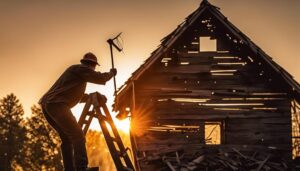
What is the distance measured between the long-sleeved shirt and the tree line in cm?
4065

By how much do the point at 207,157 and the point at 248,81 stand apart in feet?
11.0

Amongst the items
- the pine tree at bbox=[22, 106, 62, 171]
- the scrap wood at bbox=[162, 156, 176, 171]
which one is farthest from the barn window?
the pine tree at bbox=[22, 106, 62, 171]

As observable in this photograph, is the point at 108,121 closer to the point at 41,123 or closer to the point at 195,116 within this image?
the point at 195,116

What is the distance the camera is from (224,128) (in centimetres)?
1673

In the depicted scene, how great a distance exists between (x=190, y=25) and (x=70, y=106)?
7.96 metres

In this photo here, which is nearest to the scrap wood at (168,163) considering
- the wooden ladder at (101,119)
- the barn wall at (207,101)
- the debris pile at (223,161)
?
the debris pile at (223,161)

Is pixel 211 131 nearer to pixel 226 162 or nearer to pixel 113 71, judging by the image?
pixel 226 162

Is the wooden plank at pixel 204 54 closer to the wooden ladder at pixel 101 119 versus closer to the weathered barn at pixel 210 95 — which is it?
the weathered barn at pixel 210 95

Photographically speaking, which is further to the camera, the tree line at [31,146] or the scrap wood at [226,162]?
the tree line at [31,146]

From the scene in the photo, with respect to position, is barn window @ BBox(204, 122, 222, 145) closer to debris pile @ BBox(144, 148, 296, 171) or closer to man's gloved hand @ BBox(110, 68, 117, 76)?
debris pile @ BBox(144, 148, 296, 171)

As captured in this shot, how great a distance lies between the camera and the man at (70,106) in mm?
8984

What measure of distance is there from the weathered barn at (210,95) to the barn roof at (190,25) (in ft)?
0.04

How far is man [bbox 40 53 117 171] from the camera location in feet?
29.5

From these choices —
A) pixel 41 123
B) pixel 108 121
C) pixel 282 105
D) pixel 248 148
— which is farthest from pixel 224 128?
pixel 41 123
